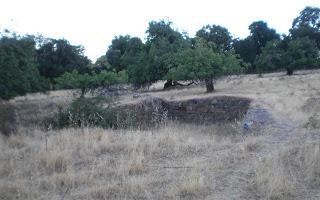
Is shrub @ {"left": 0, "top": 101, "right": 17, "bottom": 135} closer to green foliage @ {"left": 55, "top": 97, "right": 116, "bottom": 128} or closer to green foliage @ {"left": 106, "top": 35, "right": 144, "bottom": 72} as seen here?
green foliage @ {"left": 55, "top": 97, "right": 116, "bottom": 128}

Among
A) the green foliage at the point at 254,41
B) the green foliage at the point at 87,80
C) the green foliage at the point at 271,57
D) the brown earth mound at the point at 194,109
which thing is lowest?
the brown earth mound at the point at 194,109

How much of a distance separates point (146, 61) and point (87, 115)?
53.7 ft

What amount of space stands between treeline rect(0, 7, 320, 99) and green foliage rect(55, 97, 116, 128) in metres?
7.01

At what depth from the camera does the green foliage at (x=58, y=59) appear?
150 ft

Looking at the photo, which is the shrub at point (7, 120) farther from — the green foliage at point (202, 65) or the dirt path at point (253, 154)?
the green foliage at point (202, 65)

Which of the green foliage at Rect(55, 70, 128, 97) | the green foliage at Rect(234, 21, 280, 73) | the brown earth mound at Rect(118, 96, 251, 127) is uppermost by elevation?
the green foliage at Rect(234, 21, 280, 73)

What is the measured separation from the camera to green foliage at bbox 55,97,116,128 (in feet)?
44.8

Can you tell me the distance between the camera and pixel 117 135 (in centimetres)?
1029

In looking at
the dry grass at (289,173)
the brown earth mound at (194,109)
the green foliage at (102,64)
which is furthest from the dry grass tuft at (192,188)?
the green foliage at (102,64)

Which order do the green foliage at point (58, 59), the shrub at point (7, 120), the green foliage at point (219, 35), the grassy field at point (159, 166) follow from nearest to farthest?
the grassy field at point (159, 166) → the shrub at point (7, 120) → the green foliage at point (58, 59) → the green foliage at point (219, 35)

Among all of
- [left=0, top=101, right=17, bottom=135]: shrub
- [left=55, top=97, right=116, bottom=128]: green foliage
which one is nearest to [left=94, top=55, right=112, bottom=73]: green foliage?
[left=55, top=97, right=116, bottom=128]: green foliage

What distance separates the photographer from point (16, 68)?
20625 mm

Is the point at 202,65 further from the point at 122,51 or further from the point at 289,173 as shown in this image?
the point at 122,51

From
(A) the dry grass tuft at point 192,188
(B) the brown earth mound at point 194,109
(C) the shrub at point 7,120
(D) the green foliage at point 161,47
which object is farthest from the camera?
(D) the green foliage at point 161,47
